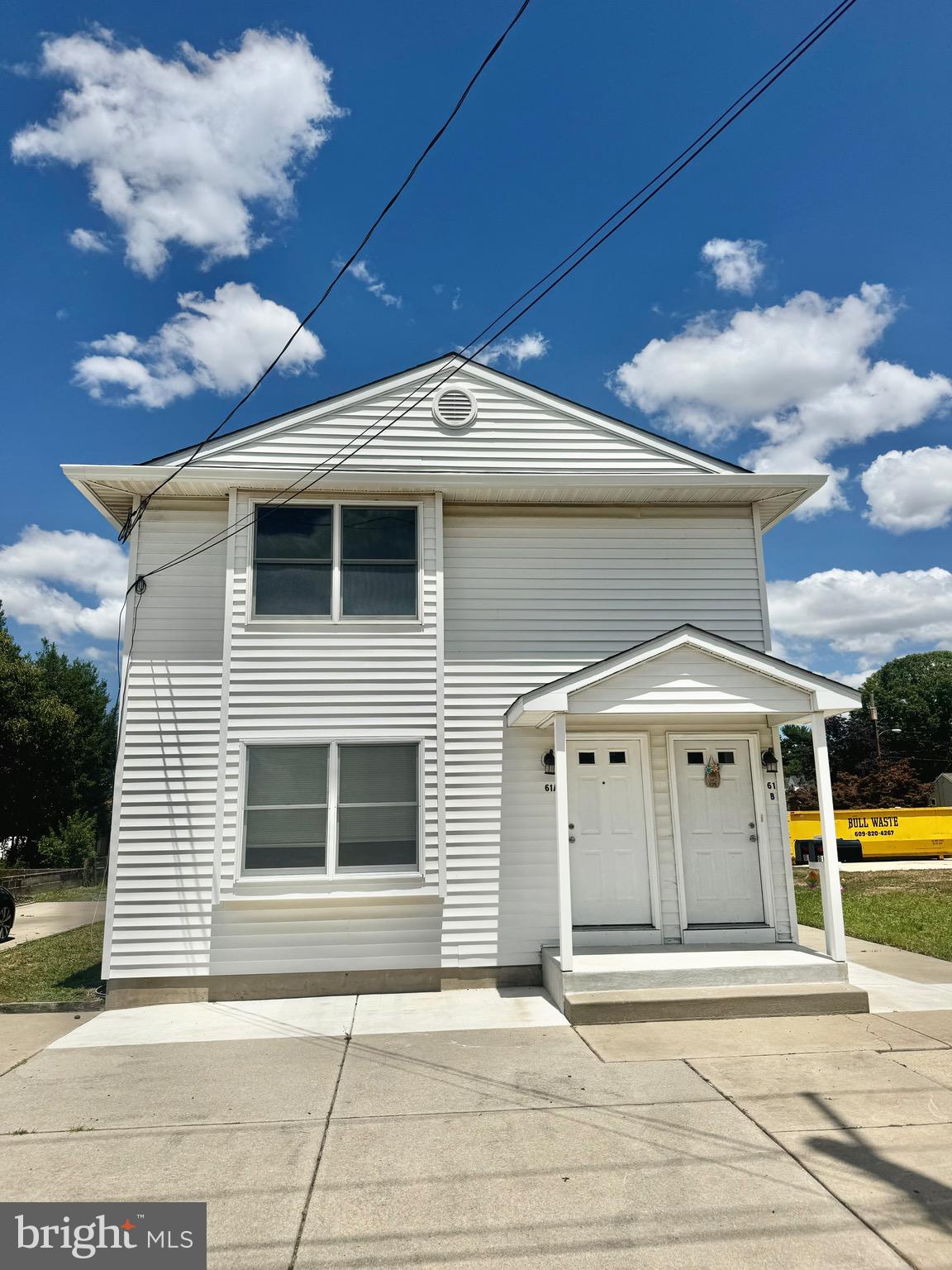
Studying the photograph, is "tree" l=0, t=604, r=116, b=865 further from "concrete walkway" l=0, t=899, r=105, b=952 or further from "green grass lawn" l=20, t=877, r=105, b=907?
"concrete walkway" l=0, t=899, r=105, b=952

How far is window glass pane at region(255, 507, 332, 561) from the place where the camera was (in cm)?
866

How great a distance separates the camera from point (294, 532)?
8.72 m

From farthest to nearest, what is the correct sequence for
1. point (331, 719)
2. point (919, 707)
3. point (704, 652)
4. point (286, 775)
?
1. point (919, 707)
2. point (331, 719)
3. point (286, 775)
4. point (704, 652)

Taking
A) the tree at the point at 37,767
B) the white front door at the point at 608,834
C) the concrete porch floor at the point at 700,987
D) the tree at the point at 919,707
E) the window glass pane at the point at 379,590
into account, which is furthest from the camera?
the tree at the point at 919,707

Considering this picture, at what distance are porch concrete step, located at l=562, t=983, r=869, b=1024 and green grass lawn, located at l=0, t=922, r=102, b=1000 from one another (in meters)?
4.94

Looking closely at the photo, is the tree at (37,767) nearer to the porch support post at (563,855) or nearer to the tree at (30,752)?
the tree at (30,752)

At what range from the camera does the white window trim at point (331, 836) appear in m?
7.91

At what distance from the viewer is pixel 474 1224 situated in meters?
3.56

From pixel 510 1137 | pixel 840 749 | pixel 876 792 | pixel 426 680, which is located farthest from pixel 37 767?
pixel 840 749

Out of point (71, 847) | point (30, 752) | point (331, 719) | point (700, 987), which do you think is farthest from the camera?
point (30, 752)

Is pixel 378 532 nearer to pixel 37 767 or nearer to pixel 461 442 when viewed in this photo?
pixel 461 442

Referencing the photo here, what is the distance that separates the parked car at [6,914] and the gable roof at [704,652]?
10282 mm

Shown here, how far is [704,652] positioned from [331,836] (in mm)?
4068

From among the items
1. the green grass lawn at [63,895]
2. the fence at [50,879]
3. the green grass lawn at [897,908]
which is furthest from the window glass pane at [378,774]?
the fence at [50,879]
